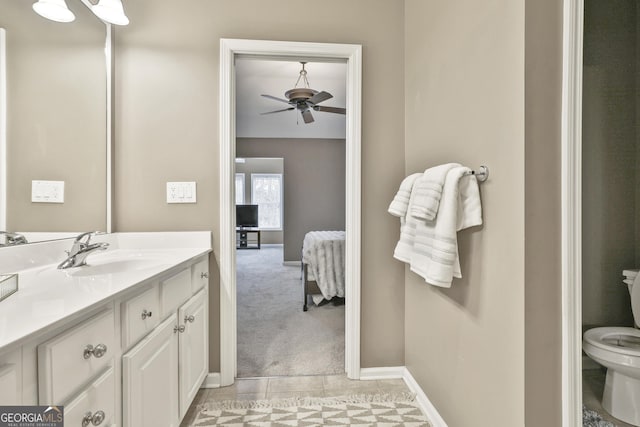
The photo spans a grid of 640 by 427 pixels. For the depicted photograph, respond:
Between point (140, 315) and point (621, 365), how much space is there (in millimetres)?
2087

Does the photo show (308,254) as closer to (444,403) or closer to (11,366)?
(444,403)

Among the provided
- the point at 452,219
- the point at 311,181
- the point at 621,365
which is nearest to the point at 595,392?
the point at 621,365

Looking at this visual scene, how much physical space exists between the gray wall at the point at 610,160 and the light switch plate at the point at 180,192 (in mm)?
2415

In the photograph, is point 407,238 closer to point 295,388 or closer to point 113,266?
point 295,388

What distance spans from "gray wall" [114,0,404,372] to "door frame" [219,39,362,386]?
51 millimetres

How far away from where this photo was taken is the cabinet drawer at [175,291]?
126cm

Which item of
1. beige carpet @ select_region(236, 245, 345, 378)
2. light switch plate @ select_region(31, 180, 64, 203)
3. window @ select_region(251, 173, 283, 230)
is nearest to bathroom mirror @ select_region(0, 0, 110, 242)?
light switch plate @ select_region(31, 180, 64, 203)

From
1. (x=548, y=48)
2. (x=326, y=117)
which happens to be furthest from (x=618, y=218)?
(x=326, y=117)

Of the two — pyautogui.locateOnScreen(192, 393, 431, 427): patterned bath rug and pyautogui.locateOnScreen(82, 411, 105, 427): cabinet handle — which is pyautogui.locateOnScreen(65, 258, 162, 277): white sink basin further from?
pyautogui.locateOnScreen(192, 393, 431, 427): patterned bath rug

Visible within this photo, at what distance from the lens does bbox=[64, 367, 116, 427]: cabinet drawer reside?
744mm

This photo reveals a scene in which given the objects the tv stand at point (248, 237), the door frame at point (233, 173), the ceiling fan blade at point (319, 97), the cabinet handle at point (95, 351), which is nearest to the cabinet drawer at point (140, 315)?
the cabinet handle at point (95, 351)

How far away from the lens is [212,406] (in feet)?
5.58

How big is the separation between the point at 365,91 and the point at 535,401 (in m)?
1.74

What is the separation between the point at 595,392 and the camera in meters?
1.77
